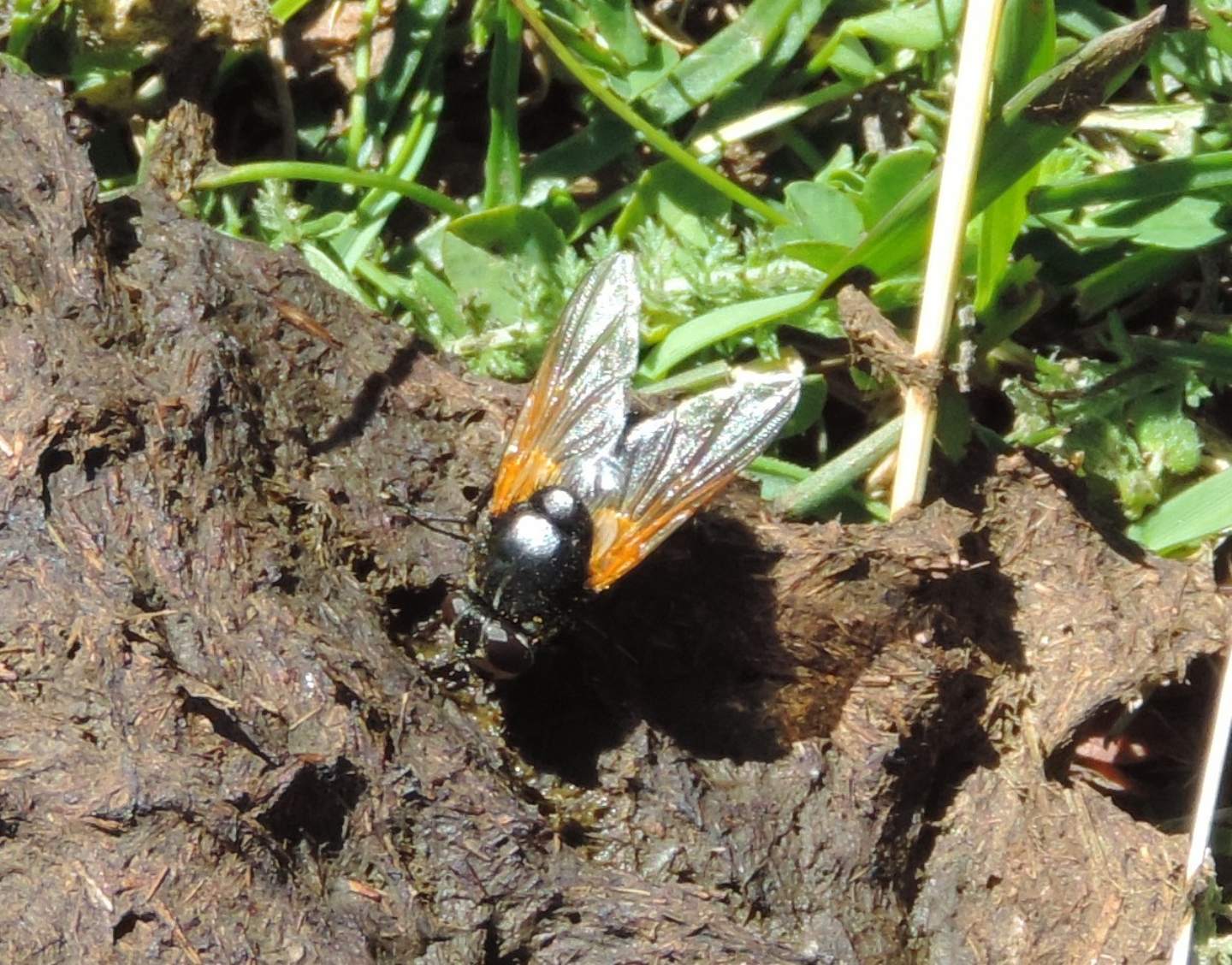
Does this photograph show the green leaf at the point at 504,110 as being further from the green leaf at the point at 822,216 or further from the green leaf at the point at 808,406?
the green leaf at the point at 808,406

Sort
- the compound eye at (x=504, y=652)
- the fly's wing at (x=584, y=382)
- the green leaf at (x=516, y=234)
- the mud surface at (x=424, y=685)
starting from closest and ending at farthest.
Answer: the mud surface at (x=424, y=685)
the compound eye at (x=504, y=652)
the fly's wing at (x=584, y=382)
the green leaf at (x=516, y=234)

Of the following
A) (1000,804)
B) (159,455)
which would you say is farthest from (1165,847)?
(159,455)

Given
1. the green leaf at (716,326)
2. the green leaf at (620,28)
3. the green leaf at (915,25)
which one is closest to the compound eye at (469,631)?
the green leaf at (716,326)

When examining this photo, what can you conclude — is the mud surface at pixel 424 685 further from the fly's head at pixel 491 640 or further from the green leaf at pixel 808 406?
the green leaf at pixel 808 406

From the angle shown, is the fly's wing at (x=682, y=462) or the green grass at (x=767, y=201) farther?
the green grass at (x=767, y=201)

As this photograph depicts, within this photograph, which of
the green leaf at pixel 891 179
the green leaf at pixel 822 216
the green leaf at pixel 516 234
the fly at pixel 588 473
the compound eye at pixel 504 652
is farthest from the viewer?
the green leaf at pixel 516 234

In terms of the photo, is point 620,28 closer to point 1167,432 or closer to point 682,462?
point 682,462

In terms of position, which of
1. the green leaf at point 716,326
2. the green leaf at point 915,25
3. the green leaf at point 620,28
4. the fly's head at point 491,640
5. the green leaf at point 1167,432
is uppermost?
the green leaf at point 915,25

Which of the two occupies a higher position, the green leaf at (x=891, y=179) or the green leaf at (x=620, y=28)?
the green leaf at (x=620, y=28)
